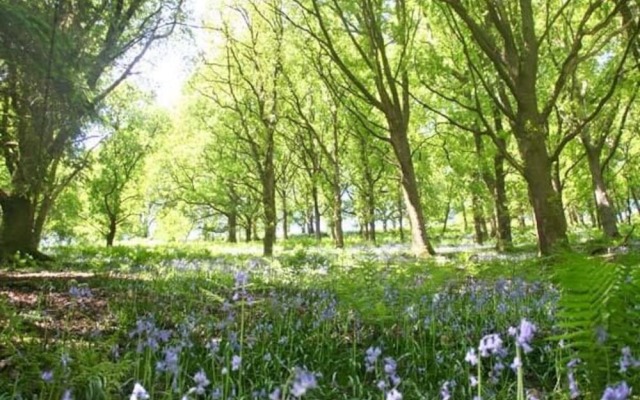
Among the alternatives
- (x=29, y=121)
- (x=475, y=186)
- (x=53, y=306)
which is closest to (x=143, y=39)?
(x=29, y=121)

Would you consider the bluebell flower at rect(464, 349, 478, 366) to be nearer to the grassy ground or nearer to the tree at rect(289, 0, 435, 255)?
the grassy ground

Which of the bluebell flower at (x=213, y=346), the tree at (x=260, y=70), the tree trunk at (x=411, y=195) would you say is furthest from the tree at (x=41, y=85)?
the tree trunk at (x=411, y=195)

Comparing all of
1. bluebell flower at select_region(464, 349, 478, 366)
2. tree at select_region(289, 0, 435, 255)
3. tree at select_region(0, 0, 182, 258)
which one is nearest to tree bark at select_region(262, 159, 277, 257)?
tree at select_region(289, 0, 435, 255)

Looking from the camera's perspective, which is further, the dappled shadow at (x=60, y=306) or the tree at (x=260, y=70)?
the tree at (x=260, y=70)

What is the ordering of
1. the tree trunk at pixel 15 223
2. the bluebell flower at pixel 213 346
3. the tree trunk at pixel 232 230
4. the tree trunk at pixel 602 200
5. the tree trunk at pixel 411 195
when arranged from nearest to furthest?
the bluebell flower at pixel 213 346
the tree trunk at pixel 15 223
the tree trunk at pixel 411 195
the tree trunk at pixel 602 200
the tree trunk at pixel 232 230

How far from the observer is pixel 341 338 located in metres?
5.05

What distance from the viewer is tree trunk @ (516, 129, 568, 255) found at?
9719mm

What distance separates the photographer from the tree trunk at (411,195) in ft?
47.9

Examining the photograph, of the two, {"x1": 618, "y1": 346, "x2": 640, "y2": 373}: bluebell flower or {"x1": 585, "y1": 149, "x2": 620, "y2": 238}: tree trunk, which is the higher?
{"x1": 585, "y1": 149, "x2": 620, "y2": 238}: tree trunk

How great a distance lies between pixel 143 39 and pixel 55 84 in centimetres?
991

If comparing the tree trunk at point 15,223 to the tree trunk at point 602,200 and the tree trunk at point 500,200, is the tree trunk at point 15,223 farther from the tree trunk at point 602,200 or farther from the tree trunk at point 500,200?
the tree trunk at point 602,200

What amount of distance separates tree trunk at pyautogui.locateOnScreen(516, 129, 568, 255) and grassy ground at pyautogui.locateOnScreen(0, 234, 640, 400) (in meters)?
2.82

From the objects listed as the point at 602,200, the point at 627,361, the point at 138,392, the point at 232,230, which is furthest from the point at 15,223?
the point at 232,230

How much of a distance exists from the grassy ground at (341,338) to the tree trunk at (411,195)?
20.4ft
